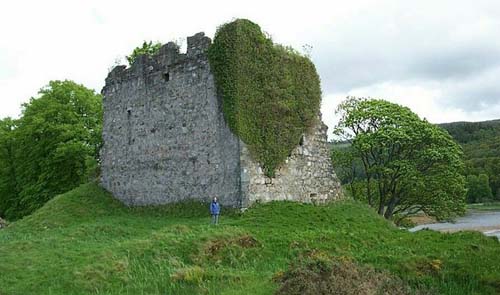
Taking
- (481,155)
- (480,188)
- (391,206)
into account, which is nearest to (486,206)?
(480,188)

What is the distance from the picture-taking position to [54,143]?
3503 cm

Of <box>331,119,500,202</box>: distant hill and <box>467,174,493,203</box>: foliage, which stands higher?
<box>331,119,500,202</box>: distant hill

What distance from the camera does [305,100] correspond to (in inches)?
835

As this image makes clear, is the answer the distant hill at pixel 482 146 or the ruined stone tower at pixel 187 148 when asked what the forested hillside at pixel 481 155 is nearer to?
the distant hill at pixel 482 146

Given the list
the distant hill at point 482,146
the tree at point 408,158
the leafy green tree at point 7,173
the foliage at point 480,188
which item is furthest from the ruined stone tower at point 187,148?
the foliage at point 480,188

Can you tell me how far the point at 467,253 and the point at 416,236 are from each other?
3451mm

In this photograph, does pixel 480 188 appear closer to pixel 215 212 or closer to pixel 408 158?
pixel 408 158

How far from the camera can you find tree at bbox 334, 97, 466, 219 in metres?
28.6

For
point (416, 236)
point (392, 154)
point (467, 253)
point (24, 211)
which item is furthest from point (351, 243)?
point (24, 211)

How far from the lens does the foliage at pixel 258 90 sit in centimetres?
1900

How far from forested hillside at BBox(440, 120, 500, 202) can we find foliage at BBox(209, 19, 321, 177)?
2002 cm

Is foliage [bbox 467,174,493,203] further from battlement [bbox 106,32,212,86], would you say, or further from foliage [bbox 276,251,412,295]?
foliage [bbox 276,251,412,295]

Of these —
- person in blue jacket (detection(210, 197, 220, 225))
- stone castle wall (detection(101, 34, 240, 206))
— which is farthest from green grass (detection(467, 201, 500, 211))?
person in blue jacket (detection(210, 197, 220, 225))

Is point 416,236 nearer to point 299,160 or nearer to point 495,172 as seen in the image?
point 299,160
